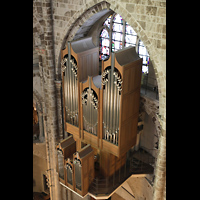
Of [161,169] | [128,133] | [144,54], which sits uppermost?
[144,54]

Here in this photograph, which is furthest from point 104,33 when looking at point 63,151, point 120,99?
point 63,151

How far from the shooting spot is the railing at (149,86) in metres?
8.85

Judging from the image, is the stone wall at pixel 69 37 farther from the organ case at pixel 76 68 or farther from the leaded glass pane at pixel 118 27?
the leaded glass pane at pixel 118 27

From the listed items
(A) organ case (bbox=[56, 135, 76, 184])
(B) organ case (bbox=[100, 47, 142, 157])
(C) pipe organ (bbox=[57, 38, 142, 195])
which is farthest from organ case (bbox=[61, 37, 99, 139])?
(B) organ case (bbox=[100, 47, 142, 157])

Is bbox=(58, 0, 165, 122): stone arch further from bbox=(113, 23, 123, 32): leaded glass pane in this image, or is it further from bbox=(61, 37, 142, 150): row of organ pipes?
bbox=(113, 23, 123, 32): leaded glass pane

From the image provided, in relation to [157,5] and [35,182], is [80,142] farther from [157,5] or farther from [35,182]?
[35,182]

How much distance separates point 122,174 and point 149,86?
10.6 feet

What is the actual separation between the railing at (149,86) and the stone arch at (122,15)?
1.74 m

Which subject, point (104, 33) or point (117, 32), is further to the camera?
point (104, 33)

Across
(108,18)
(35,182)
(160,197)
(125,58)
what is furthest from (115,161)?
(35,182)

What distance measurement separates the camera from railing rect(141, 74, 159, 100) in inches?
349

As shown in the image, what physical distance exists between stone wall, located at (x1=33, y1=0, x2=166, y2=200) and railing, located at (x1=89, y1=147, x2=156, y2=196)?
6.21 feet

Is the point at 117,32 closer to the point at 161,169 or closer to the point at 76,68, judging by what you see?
the point at 76,68

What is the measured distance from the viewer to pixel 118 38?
987 centimetres
